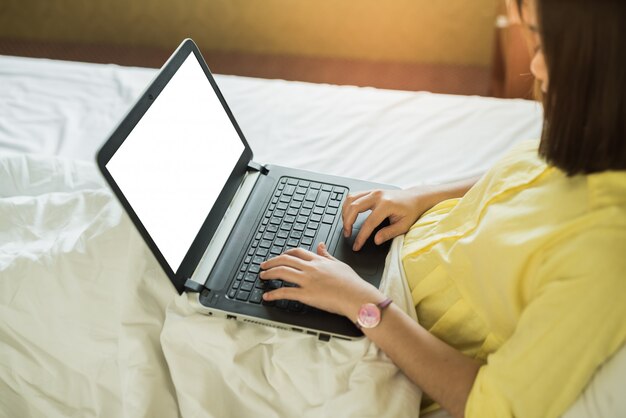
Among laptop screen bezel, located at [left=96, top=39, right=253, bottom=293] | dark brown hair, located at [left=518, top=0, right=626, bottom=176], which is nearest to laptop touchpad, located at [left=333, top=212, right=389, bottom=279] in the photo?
laptop screen bezel, located at [left=96, top=39, right=253, bottom=293]

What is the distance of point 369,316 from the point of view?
816 mm

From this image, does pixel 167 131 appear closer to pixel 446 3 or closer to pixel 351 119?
pixel 351 119

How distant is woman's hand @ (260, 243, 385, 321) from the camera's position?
0.84 m

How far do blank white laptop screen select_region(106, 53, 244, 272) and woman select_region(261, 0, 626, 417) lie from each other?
157 mm

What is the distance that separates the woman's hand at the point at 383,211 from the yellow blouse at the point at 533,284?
127 mm

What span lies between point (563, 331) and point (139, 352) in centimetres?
57

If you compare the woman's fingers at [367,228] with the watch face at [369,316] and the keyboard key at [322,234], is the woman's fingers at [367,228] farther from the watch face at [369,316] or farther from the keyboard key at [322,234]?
the watch face at [369,316]

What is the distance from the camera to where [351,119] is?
1.42m

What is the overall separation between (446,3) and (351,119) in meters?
1.02

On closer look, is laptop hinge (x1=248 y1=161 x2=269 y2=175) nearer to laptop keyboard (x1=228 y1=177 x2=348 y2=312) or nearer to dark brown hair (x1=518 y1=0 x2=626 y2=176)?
laptop keyboard (x1=228 y1=177 x2=348 y2=312)

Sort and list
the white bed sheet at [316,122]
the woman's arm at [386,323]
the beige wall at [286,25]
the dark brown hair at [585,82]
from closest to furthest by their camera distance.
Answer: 1. the dark brown hair at [585,82]
2. the woman's arm at [386,323]
3. the white bed sheet at [316,122]
4. the beige wall at [286,25]

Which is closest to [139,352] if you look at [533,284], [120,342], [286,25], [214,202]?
[120,342]

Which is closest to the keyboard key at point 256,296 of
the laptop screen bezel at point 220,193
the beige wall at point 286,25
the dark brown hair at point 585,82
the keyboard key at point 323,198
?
the laptop screen bezel at point 220,193

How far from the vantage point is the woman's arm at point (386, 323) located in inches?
30.0
